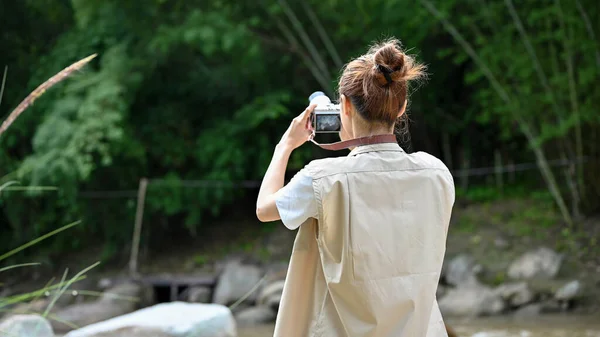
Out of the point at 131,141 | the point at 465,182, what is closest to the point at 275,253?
the point at 131,141

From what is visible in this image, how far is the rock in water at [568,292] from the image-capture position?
24.7 ft

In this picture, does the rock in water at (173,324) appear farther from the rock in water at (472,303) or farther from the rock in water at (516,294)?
the rock in water at (516,294)

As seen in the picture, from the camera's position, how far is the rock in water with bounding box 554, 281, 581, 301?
753 centimetres


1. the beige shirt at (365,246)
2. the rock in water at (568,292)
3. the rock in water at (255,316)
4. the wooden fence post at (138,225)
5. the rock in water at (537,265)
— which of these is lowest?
the rock in water at (255,316)

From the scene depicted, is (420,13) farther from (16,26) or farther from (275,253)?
(16,26)

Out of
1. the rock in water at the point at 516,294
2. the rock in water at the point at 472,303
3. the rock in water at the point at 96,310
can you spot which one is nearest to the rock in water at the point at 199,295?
the rock in water at the point at 96,310

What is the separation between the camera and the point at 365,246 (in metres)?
1.49

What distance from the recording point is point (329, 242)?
Answer: 4.90 feet

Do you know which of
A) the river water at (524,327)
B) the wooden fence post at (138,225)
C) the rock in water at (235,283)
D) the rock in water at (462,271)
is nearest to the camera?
the river water at (524,327)

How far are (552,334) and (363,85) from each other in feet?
18.2

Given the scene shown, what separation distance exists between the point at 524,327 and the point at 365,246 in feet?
19.3

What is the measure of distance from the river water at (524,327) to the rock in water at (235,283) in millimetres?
1019

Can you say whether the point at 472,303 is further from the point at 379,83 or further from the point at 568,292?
the point at 379,83

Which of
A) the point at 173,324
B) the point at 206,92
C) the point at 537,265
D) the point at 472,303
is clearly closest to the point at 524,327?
the point at 472,303
